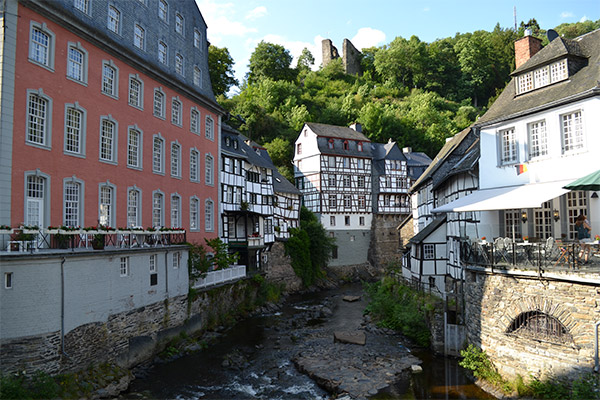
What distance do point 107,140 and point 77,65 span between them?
3.17 metres

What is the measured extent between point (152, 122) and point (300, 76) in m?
66.4

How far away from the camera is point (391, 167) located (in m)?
47.7

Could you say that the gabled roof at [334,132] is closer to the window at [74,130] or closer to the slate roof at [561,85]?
the slate roof at [561,85]

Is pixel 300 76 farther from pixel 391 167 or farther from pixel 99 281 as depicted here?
pixel 99 281

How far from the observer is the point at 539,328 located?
40.2ft

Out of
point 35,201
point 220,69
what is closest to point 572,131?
point 35,201

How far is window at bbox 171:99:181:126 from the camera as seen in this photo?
2283cm

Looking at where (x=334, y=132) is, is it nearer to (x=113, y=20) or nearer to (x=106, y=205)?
(x=113, y=20)

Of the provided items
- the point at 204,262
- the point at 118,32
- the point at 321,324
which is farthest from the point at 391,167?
the point at 118,32

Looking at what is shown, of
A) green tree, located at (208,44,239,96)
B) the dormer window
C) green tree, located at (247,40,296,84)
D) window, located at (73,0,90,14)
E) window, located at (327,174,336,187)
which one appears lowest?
window, located at (327,174,336,187)

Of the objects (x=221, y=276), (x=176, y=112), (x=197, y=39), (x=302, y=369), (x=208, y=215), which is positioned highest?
(x=197, y=39)

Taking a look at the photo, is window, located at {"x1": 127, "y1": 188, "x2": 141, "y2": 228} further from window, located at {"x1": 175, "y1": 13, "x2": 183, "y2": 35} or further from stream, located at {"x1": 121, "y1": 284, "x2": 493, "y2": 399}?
window, located at {"x1": 175, "y1": 13, "x2": 183, "y2": 35}

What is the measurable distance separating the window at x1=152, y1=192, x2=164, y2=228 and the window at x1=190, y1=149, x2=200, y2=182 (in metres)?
3.32

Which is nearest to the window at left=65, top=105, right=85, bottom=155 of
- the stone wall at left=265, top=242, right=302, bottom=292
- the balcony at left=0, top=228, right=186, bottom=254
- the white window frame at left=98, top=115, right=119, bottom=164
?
the white window frame at left=98, top=115, right=119, bottom=164
